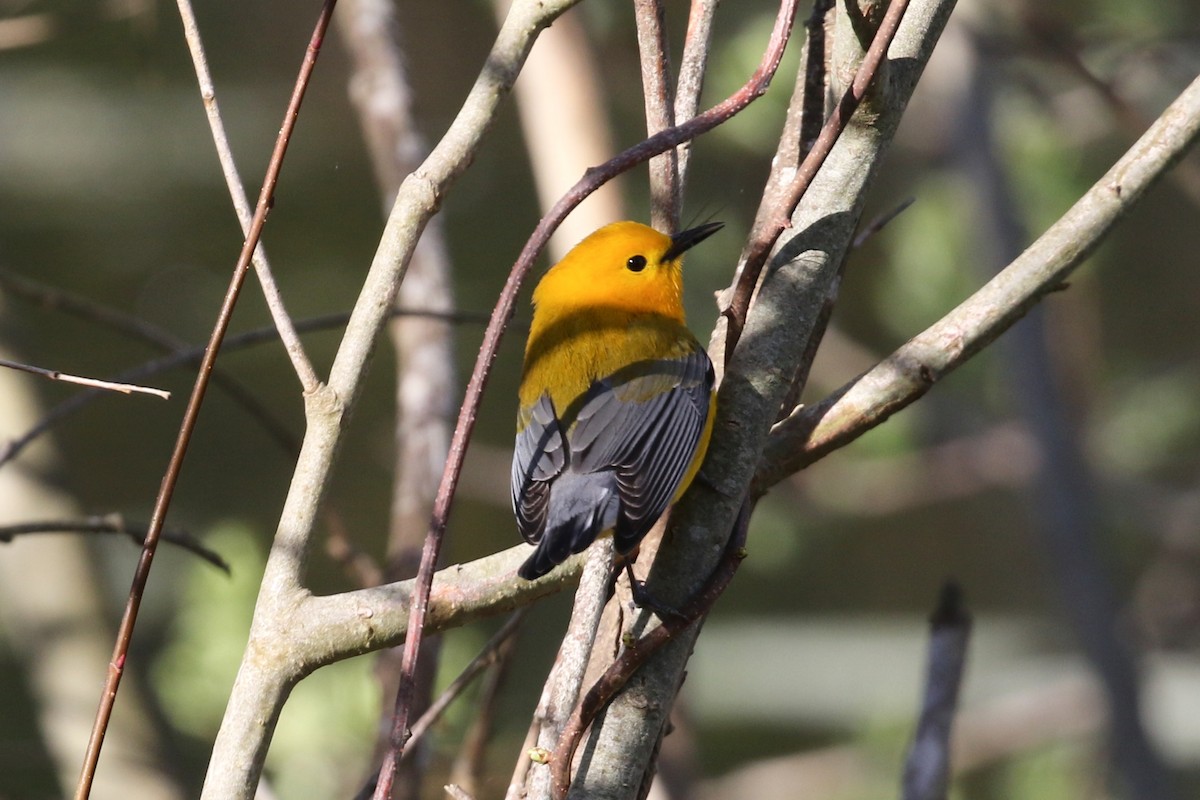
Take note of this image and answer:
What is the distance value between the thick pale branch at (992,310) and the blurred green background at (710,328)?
3311mm

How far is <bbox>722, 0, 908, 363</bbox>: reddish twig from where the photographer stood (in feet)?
5.50

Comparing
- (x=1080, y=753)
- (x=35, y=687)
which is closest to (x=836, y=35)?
(x=35, y=687)

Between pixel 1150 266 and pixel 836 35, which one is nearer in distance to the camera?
pixel 836 35

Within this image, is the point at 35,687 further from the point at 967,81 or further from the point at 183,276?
the point at 967,81

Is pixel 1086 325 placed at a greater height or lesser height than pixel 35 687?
greater

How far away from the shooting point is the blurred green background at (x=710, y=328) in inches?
242

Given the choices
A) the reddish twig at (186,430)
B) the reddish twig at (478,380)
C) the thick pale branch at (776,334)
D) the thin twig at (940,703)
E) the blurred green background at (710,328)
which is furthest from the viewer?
the blurred green background at (710,328)

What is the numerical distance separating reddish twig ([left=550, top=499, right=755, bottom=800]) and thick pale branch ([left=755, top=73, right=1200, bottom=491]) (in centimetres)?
25

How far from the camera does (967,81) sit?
490 centimetres

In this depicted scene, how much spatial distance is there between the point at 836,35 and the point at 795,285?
42 cm

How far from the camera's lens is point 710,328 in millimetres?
5848

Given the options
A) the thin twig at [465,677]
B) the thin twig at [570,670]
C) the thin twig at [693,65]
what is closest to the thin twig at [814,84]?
the thin twig at [693,65]

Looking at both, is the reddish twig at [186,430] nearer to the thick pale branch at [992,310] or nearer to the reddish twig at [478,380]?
the reddish twig at [478,380]

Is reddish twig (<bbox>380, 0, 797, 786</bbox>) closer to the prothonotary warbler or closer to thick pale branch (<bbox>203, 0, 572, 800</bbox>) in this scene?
thick pale branch (<bbox>203, 0, 572, 800</bbox>)
